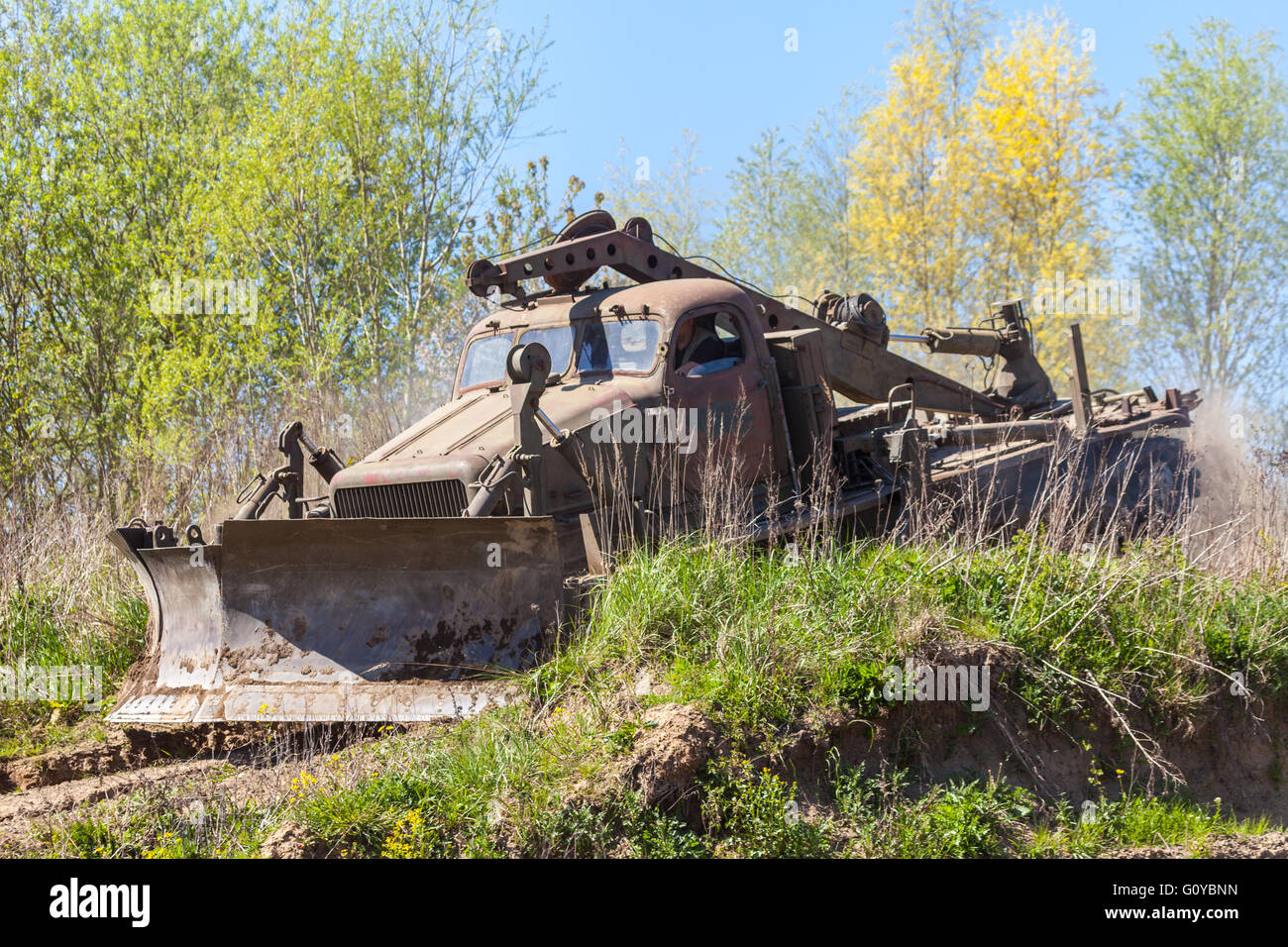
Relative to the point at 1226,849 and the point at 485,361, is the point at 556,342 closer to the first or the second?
the point at 485,361

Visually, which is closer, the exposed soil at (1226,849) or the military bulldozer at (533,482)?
the exposed soil at (1226,849)

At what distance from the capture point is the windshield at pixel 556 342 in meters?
8.36

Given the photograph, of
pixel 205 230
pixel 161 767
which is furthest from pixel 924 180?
pixel 161 767

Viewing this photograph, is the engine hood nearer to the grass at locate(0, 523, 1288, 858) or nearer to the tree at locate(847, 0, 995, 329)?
the grass at locate(0, 523, 1288, 858)

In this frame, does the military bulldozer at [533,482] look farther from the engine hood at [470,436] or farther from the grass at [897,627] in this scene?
the grass at [897,627]

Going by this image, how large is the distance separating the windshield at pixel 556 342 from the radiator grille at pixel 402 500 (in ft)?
5.41

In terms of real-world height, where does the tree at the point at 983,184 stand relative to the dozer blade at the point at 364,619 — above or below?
above

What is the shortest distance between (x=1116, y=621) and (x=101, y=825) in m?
5.96

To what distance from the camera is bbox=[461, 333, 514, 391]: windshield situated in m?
8.95

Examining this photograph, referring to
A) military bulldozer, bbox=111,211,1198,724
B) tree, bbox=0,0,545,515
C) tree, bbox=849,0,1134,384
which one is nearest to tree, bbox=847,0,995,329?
tree, bbox=849,0,1134,384

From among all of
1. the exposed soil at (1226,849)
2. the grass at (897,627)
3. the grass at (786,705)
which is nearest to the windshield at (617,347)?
the grass at (897,627)

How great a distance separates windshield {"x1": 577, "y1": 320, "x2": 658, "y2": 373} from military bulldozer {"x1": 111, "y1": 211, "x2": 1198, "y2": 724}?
0.7 inches

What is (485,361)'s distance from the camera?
9.13 meters

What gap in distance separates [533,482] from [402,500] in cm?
109
